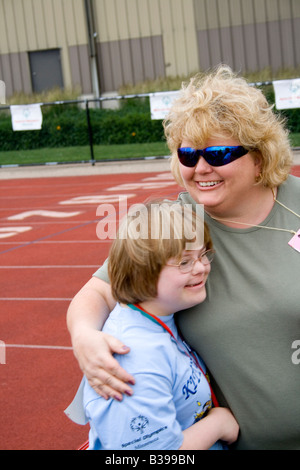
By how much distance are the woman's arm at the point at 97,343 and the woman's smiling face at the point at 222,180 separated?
1.26 feet

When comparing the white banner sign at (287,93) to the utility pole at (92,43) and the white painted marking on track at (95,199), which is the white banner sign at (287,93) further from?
the utility pole at (92,43)

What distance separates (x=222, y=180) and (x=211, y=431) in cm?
69

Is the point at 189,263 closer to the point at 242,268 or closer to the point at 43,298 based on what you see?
the point at 242,268

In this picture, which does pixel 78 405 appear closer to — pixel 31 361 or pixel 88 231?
pixel 31 361

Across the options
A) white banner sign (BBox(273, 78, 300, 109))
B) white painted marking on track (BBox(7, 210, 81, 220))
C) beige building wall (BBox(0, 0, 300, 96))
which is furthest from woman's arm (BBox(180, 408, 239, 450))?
beige building wall (BBox(0, 0, 300, 96))

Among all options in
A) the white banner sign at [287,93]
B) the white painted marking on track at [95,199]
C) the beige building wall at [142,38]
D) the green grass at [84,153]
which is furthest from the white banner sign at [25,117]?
the beige building wall at [142,38]

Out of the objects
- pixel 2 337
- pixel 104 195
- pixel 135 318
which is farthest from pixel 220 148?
pixel 104 195

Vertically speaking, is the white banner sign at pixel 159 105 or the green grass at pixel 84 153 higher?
the white banner sign at pixel 159 105

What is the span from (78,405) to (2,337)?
9.79 feet

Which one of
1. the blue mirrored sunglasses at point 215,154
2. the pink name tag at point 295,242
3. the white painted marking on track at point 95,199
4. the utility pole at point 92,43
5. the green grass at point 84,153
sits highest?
the utility pole at point 92,43

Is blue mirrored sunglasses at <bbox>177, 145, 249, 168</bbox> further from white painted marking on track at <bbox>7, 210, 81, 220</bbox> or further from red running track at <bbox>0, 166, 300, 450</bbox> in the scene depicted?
white painted marking on track at <bbox>7, 210, 81, 220</bbox>

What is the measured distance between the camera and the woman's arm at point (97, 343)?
165cm

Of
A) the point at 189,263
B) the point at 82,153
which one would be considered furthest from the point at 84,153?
the point at 189,263

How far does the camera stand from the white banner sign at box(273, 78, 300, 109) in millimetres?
13311
